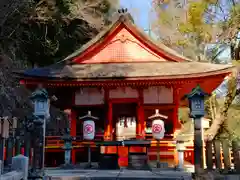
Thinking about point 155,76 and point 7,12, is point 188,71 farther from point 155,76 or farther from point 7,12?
point 7,12

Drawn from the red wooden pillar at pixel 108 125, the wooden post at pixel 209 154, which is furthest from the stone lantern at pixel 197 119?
the red wooden pillar at pixel 108 125

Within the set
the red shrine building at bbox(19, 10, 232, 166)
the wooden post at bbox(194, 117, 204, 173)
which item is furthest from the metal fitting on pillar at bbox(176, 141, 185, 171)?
the wooden post at bbox(194, 117, 204, 173)

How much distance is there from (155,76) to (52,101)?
16.1 feet

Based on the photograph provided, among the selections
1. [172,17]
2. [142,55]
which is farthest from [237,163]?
[172,17]

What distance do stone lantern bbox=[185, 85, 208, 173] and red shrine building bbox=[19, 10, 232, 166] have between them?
3.57 m

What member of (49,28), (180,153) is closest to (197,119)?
(180,153)

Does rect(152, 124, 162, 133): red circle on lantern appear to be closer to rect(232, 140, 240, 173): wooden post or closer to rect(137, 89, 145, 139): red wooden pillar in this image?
rect(137, 89, 145, 139): red wooden pillar

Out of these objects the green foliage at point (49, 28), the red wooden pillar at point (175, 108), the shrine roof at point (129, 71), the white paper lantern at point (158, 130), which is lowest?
the white paper lantern at point (158, 130)

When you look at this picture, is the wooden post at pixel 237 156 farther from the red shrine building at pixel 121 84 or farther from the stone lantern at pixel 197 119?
the red shrine building at pixel 121 84

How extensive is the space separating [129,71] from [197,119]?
5173 millimetres

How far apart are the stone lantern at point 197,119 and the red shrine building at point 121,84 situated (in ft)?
11.7

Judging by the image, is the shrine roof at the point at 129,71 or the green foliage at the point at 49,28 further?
the green foliage at the point at 49,28

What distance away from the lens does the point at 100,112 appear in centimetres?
1363

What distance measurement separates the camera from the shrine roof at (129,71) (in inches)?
459
